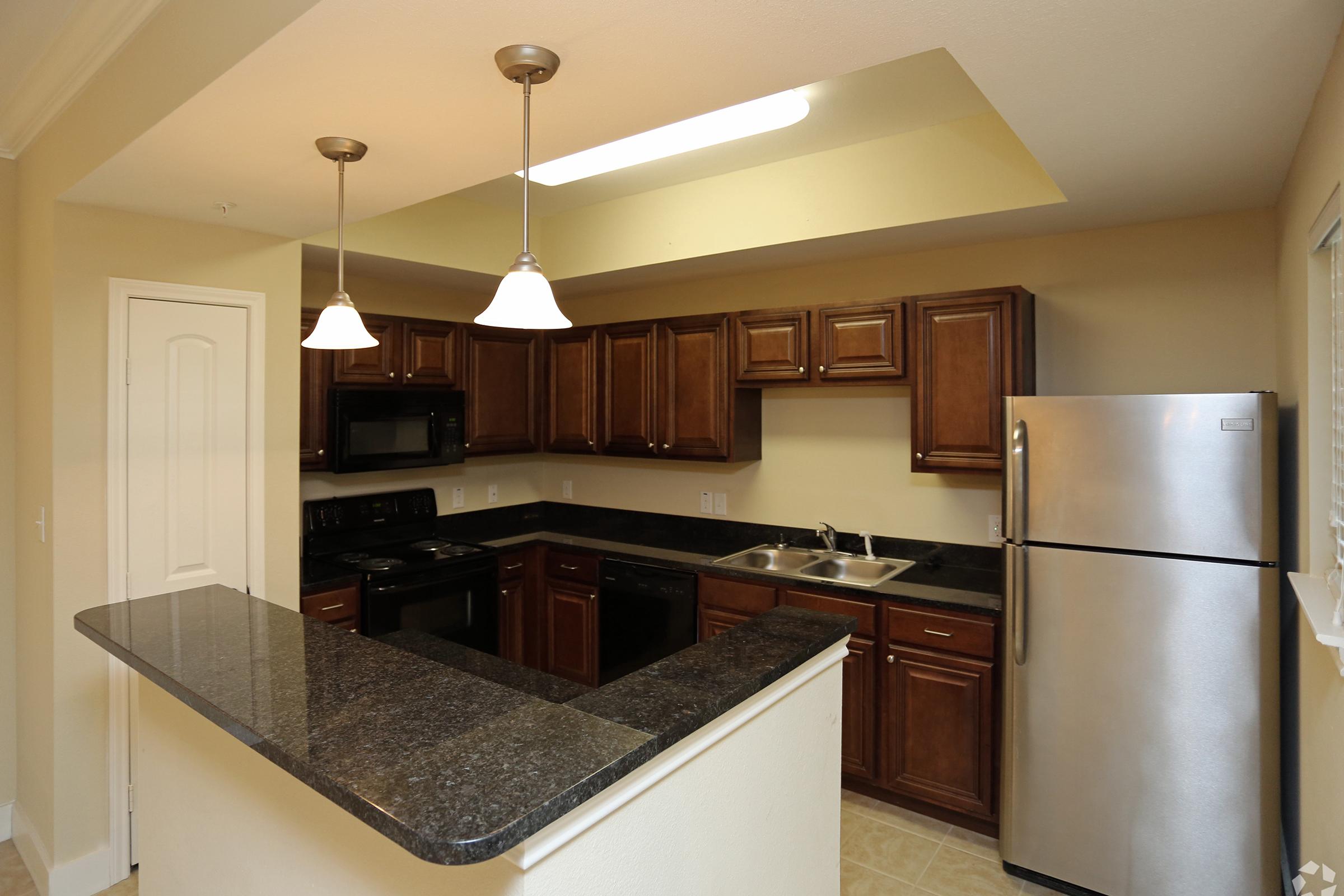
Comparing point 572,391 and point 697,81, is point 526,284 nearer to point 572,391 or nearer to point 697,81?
point 697,81

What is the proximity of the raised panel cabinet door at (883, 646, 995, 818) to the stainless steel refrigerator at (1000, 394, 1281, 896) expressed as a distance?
18 cm

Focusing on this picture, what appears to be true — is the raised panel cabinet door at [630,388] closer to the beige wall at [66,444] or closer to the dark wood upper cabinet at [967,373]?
the dark wood upper cabinet at [967,373]

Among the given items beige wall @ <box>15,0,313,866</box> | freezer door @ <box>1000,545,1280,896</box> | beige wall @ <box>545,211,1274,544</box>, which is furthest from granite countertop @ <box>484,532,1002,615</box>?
beige wall @ <box>15,0,313,866</box>

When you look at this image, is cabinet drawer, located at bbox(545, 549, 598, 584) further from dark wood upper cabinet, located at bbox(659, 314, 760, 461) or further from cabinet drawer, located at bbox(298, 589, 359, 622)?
cabinet drawer, located at bbox(298, 589, 359, 622)

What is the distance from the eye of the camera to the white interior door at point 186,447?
8.65 ft

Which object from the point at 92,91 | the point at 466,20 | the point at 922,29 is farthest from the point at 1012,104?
the point at 92,91

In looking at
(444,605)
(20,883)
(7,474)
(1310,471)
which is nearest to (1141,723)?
(1310,471)

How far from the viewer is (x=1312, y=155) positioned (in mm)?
1770

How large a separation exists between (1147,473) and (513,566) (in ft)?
9.85

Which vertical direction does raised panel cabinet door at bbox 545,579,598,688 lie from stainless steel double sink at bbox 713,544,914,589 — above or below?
below

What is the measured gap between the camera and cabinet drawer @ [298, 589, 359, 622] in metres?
3.17

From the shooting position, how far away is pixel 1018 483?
2527mm

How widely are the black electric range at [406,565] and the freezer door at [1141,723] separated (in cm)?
247

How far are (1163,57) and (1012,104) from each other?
307mm
